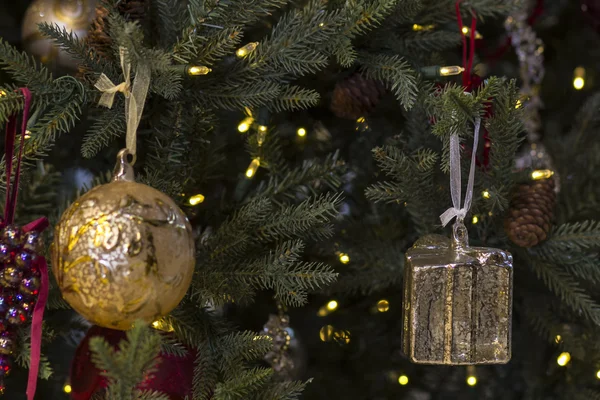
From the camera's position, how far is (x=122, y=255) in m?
0.50

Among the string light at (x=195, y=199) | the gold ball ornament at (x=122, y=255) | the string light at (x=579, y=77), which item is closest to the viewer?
the gold ball ornament at (x=122, y=255)

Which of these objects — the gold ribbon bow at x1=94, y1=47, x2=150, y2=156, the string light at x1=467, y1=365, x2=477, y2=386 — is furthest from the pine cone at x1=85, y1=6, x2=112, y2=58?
the string light at x1=467, y1=365, x2=477, y2=386

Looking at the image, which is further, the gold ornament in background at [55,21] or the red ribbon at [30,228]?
the gold ornament in background at [55,21]

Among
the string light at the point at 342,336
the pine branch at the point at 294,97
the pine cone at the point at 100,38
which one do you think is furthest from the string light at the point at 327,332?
the pine cone at the point at 100,38

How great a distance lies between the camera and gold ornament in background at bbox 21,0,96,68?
78 cm

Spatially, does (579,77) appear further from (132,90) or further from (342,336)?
(132,90)

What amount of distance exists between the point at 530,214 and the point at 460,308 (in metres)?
0.17

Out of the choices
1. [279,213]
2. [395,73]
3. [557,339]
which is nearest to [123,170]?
[279,213]

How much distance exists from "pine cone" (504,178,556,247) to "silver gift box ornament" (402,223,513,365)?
10 cm

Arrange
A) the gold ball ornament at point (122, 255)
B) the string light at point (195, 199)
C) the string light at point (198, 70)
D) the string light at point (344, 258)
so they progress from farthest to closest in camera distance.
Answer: the string light at point (344, 258), the string light at point (195, 199), the string light at point (198, 70), the gold ball ornament at point (122, 255)

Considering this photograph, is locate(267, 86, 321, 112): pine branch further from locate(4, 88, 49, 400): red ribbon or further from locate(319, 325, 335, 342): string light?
locate(319, 325, 335, 342): string light

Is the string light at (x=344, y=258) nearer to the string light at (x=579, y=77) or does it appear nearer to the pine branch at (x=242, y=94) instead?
the pine branch at (x=242, y=94)

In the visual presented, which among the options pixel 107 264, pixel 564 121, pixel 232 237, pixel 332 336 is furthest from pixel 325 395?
pixel 564 121

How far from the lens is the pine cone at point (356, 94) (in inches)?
30.4
